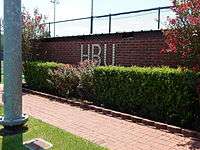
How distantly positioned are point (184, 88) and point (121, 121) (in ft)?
6.12

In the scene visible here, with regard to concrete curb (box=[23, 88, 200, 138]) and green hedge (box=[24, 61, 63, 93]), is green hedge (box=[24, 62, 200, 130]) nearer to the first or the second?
concrete curb (box=[23, 88, 200, 138])

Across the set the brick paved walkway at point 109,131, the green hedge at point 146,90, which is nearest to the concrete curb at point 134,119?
the brick paved walkway at point 109,131

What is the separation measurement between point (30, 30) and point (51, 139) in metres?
10.6

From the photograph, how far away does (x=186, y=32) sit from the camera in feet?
27.4

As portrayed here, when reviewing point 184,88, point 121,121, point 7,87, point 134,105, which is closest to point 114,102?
point 134,105

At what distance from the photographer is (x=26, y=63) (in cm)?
1669

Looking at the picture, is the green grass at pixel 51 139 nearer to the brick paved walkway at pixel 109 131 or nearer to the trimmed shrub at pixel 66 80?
the brick paved walkway at pixel 109 131

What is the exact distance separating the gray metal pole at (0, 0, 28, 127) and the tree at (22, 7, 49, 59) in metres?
→ 10.6

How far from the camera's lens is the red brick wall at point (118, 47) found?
11.6 m

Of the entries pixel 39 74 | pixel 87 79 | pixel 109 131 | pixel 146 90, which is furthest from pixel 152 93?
pixel 39 74

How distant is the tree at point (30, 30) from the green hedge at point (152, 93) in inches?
236

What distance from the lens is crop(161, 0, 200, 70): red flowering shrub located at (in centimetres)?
817

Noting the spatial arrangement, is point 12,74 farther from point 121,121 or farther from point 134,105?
point 134,105

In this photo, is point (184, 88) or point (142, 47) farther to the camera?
point (142, 47)
